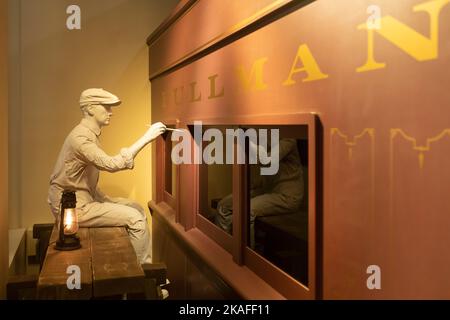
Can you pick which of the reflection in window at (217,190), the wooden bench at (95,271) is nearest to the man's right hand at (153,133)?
the reflection in window at (217,190)

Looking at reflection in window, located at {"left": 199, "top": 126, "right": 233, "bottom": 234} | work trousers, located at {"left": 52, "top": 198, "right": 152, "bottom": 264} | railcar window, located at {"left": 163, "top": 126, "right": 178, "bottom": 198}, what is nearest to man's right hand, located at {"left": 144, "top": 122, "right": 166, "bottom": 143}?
reflection in window, located at {"left": 199, "top": 126, "right": 233, "bottom": 234}

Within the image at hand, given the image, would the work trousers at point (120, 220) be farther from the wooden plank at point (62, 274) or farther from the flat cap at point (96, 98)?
the flat cap at point (96, 98)

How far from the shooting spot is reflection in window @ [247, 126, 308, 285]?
Result: 2.05 meters

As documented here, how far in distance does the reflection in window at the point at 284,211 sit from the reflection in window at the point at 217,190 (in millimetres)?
238

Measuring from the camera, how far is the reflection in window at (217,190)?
2.85 meters

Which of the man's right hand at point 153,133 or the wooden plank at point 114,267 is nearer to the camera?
the wooden plank at point 114,267

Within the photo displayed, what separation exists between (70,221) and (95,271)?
1.91ft

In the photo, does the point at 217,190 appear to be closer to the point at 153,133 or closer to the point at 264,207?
A: the point at 264,207

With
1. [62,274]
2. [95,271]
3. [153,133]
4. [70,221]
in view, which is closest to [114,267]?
[95,271]

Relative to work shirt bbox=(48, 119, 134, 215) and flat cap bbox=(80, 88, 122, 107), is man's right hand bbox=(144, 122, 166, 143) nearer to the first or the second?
work shirt bbox=(48, 119, 134, 215)

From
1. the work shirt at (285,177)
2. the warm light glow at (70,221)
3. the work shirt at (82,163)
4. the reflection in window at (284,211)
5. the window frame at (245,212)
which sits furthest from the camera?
the work shirt at (82,163)

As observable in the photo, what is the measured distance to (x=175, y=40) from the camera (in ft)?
12.3

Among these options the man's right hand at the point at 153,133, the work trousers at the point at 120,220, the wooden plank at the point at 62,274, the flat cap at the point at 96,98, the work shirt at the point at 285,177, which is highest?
the flat cap at the point at 96,98

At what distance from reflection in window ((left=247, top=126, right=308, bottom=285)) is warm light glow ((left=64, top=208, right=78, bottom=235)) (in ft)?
4.01
